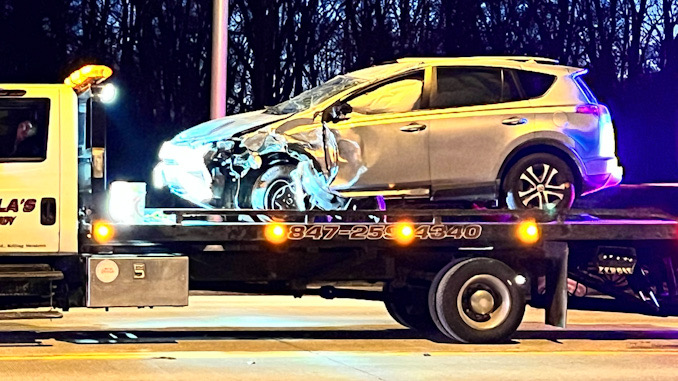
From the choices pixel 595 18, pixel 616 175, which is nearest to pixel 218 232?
pixel 616 175

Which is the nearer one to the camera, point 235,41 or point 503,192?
point 503,192

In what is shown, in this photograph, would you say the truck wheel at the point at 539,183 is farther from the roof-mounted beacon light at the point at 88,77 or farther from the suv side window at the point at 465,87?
the roof-mounted beacon light at the point at 88,77

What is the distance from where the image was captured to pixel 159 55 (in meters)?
34.9

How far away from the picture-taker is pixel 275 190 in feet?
34.3

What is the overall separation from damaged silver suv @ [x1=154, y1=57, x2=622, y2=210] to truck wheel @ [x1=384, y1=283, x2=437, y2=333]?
37.3 inches

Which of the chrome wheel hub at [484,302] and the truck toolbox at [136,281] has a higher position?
the truck toolbox at [136,281]

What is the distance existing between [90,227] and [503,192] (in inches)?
148

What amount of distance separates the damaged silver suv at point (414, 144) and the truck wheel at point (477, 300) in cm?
70

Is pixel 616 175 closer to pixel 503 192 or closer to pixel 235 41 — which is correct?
pixel 503 192

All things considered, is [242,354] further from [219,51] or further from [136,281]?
[219,51]

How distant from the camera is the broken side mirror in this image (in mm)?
10438

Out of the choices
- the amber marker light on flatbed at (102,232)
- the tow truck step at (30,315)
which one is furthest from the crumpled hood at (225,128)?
the tow truck step at (30,315)

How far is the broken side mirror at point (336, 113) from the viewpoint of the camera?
34.2 ft

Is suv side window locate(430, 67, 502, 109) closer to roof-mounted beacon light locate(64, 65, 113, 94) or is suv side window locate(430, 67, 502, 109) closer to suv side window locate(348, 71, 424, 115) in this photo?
suv side window locate(348, 71, 424, 115)
